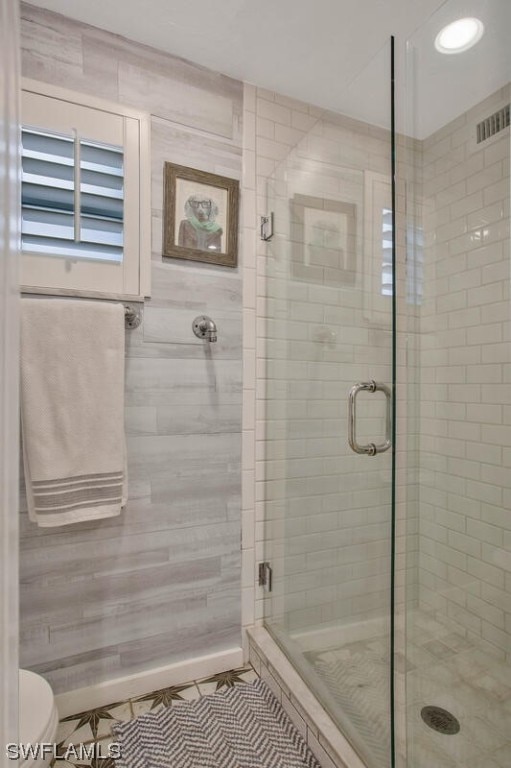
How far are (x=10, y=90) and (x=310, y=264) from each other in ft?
4.25

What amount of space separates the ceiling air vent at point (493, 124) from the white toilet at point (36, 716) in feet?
5.88

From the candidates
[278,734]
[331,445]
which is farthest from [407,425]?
[278,734]

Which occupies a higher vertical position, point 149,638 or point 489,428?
point 489,428

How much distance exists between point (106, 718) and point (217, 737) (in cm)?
40

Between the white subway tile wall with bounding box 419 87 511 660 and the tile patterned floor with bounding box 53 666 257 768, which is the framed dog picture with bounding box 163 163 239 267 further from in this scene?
the tile patterned floor with bounding box 53 666 257 768

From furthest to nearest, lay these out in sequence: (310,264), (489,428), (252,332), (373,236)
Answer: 1. (252,332)
2. (310,264)
3. (373,236)
4. (489,428)

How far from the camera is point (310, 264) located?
1545 millimetres

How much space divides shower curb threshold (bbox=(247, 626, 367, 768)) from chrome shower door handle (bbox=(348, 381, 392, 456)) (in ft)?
2.74

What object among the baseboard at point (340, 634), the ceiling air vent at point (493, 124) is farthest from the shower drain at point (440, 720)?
the ceiling air vent at point (493, 124)

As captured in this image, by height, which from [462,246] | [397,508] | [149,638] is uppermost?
[462,246]

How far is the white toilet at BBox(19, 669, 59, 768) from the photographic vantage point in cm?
99

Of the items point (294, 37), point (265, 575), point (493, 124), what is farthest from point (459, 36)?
point (265, 575)

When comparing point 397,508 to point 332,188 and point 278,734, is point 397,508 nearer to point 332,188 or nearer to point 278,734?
point 278,734

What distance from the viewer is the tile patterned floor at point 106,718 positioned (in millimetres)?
1270
